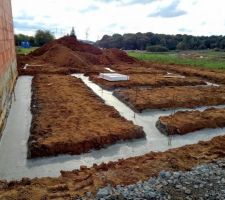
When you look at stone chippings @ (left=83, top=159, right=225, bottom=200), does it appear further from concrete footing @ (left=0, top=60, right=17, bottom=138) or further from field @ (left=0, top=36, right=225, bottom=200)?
concrete footing @ (left=0, top=60, right=17, bottom=138)

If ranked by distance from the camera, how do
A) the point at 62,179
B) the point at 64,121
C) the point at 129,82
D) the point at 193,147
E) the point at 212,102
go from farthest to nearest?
the point at 129,82
the point at 212,102
the point at 64,121
the point at 193,147
the point at 62,179

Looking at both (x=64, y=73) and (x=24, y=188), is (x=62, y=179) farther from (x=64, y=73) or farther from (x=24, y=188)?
(x=64, y=73)

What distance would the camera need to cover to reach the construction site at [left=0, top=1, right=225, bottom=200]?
530 cm

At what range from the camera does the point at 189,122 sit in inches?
352

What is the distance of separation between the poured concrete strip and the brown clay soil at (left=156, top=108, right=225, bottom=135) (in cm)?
21

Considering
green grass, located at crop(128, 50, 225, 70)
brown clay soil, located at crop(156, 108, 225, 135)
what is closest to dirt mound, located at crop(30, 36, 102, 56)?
green grass, located at crop(128, 50, 225, 70)

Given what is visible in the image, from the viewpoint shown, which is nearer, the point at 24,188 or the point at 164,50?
the point at 24,188

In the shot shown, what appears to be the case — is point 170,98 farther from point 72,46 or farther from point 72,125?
point 72,46

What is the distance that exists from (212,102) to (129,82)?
4870 mm

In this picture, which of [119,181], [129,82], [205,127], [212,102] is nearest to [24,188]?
[119,181]

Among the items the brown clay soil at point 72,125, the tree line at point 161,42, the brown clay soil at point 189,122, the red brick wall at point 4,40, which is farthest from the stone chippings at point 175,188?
the tree line at point 161,42

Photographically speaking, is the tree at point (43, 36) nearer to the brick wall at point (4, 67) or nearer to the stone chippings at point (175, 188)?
the brick wall at point (4, 67)

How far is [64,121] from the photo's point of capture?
873cm

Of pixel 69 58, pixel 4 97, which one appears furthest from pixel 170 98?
pixel 69 58
